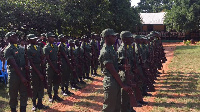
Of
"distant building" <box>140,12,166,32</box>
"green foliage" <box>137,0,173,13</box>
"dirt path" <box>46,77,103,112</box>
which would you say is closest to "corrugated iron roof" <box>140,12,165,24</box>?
"distant building" <box>140,12,166,32</box>

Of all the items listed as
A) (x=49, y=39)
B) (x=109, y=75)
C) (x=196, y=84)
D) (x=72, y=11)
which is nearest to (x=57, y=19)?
(x=72, y=11)

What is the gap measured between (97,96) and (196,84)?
14.2ft

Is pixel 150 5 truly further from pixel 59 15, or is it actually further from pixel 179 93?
pixel 179 93

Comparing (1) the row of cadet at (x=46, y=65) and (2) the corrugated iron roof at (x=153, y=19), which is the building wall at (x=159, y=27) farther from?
(1) the row of cadet at (x=46, y=65)

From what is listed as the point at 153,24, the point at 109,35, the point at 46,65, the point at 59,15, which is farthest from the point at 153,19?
the point at 109,35

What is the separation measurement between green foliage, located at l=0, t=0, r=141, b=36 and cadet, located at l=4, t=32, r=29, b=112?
22.5 feet

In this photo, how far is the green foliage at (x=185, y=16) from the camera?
30.7 m

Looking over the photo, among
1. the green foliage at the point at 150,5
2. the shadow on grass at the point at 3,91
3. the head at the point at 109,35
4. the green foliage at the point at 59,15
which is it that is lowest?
the shadow on grass at the point at 3,91

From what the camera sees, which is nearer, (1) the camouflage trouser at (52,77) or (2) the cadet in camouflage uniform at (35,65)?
(2) the cadet in camouflage uniform at (35,65)

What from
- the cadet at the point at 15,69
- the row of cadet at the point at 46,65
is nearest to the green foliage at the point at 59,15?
the row of cadet at the point at 46,65

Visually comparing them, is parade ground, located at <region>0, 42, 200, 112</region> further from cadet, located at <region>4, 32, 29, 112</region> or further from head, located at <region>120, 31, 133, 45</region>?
head, located at <region>120, 31, 133, 45</region>

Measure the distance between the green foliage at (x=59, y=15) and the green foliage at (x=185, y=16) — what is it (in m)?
12.5

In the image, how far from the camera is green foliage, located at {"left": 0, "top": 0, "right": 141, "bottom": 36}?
1258 cm

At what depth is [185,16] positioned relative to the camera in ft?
103
